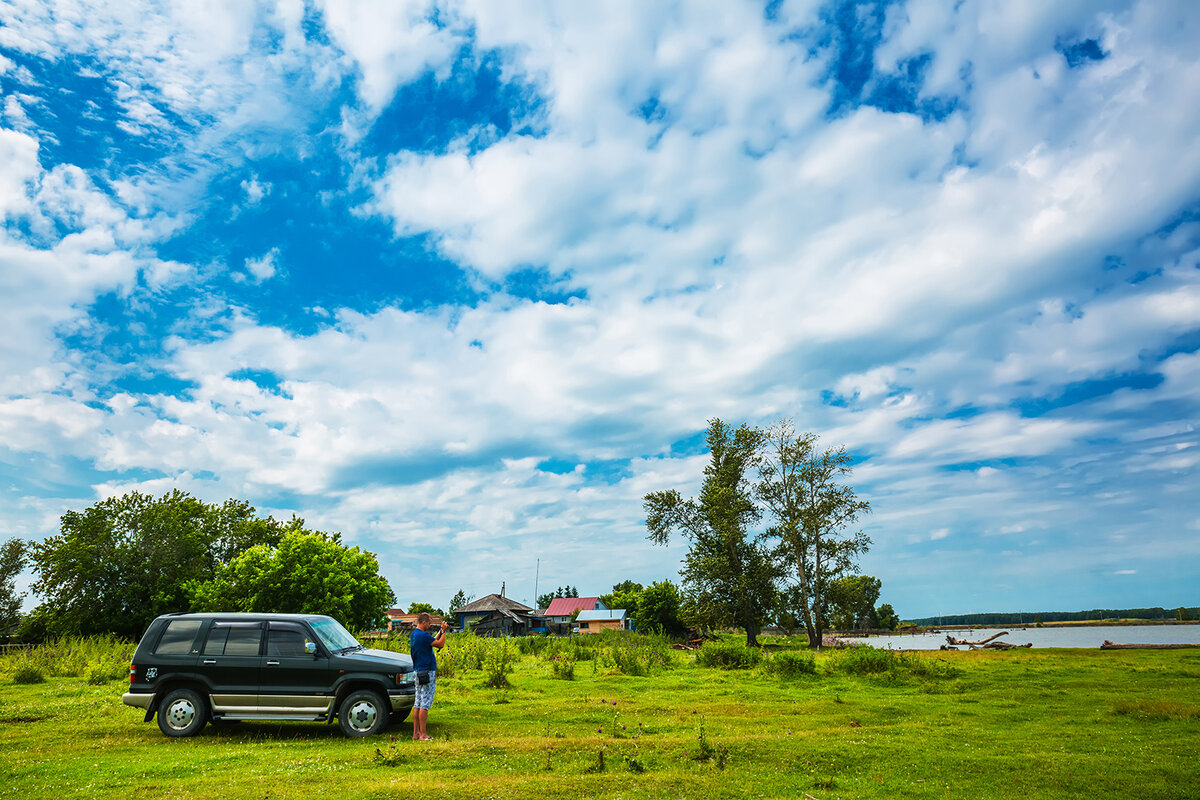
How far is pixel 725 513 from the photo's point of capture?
42969 mm

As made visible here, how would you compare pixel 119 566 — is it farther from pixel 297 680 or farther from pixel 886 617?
pixel 886 617

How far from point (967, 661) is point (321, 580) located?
3937 centimetres

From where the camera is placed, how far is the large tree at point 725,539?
42.1m

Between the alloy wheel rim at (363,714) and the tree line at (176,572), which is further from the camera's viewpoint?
the tree line at (176,572)

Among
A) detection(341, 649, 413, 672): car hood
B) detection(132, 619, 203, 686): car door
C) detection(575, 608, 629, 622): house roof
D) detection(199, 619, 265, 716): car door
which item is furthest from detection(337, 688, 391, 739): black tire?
detection(575, 608, 629, 622): house roof

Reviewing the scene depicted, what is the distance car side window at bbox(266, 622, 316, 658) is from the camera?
1316cm

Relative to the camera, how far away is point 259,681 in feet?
42.8

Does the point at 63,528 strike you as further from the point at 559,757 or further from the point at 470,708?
the point at 559,757

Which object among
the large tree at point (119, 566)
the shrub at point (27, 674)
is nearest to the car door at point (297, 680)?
the shrub at point (27, 674)

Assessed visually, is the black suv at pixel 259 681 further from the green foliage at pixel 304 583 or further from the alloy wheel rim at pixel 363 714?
the green foliage at pixel 304 583

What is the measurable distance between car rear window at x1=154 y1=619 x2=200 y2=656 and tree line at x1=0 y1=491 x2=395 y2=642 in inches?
1248

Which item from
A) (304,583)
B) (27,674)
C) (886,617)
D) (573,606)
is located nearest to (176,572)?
(304,583)

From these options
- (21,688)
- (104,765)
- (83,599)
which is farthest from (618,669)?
(83,599)

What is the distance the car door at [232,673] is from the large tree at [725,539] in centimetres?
3271
